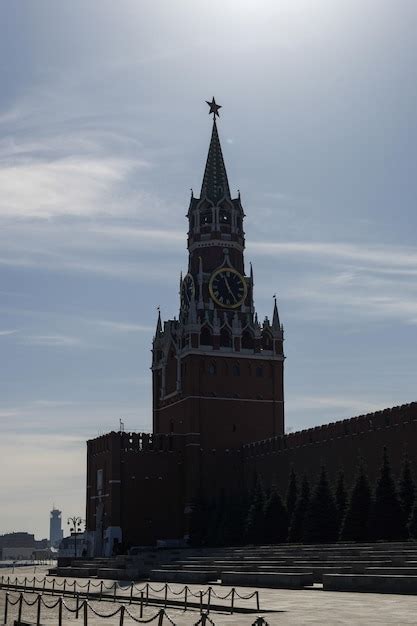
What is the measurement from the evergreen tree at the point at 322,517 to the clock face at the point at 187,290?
27432 millimetres

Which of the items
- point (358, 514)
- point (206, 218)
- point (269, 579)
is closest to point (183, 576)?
point (269, 579)

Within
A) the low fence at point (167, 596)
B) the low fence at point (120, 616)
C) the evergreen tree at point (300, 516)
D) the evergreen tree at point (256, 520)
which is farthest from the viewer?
the evergreen tree at point (256, 520)

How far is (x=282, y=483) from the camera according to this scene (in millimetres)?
64562

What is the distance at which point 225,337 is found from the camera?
75.8m

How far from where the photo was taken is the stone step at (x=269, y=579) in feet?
102

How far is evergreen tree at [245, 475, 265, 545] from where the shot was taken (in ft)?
189

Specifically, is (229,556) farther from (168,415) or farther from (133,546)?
(168,415)

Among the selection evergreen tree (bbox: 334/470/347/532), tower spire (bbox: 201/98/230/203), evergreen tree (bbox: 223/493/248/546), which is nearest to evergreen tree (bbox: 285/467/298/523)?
evergreen tree (bbox: 223/493/248/546)

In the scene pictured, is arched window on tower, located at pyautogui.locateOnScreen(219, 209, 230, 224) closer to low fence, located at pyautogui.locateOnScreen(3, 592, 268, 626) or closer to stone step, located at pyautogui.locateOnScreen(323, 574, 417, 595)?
stone step, located at pyautogui.locateOnScreen(323, 574, 417, 595)

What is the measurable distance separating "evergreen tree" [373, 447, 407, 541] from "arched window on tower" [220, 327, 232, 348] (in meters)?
29.1

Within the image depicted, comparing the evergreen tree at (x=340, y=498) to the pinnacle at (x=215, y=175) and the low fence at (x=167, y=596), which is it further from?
the pinnacle at (x=215, y=175)

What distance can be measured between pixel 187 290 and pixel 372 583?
52.4m

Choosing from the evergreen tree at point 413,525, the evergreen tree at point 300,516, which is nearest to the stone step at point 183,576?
the evergreen tree at point 413,525

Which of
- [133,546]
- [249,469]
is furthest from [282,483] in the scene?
[133,546]
